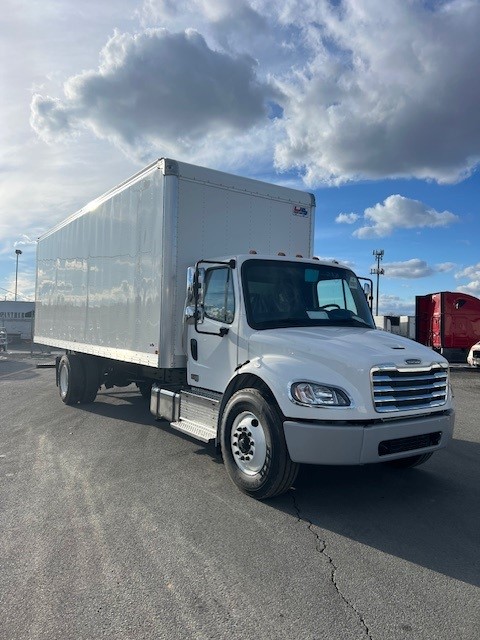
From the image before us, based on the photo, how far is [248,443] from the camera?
5.04 metres

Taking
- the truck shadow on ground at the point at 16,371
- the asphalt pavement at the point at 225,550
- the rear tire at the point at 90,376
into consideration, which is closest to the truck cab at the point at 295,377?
the asphalt pavement at the point at 225,550

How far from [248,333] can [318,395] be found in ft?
Answer: 4.33

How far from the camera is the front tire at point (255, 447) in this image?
4.66 m

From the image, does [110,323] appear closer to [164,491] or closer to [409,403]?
[164,491]

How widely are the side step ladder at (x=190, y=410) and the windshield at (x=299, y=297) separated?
3.91 ft

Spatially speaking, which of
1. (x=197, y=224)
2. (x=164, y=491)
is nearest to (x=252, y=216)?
(x=197, y=224)

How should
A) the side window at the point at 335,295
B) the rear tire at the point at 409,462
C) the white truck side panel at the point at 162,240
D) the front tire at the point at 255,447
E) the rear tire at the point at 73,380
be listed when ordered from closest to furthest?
the front tire at the point at 255,447 → the rear tire at the point at 409,462 → the side window at the point at 335,295 → the white truck side panel at the point at 162,240 → the rear tire at the point at 73,380

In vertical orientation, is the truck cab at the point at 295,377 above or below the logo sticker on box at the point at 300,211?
below

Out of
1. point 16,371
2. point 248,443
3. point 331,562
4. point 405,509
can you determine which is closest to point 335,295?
point 248,443

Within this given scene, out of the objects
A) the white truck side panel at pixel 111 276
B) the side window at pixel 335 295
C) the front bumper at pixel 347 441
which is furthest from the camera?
the white truck side panel at pixel 111 276

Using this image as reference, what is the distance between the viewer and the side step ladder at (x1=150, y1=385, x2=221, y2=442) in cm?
589

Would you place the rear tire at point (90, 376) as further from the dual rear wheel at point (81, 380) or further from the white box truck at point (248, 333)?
the white box truck at point (248, 333)

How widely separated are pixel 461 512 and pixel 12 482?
458 centimetres

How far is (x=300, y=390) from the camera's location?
4566 mm
